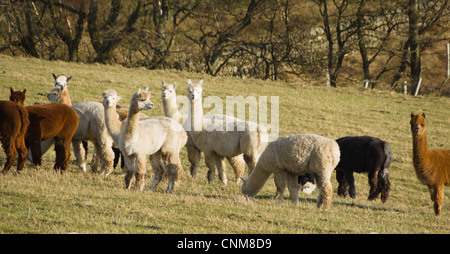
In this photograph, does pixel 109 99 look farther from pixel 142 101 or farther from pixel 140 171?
pixel 140 171

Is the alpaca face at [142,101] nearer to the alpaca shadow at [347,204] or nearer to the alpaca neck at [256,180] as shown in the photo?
the alpaca neck at [256,180]

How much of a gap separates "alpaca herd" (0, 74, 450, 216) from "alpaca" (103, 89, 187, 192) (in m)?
0.02

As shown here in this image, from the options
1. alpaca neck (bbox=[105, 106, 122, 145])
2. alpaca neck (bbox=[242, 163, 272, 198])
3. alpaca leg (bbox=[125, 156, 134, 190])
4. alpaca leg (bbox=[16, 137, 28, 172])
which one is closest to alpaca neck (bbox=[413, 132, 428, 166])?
alpaca neck (bbox=[242, 163, 272, 198])

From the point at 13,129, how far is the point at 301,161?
15.0ft

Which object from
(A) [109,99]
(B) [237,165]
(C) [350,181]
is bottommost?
(C) [350,181]

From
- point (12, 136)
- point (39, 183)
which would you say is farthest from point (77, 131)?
point (39, 183)

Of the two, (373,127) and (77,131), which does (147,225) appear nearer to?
(77,131)

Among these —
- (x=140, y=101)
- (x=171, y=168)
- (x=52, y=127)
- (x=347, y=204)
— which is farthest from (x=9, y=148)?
(x=347, y=204)

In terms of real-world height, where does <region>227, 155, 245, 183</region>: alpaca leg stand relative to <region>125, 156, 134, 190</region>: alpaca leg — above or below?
below

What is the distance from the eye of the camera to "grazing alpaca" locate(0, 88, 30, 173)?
903cm

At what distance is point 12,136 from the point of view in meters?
9.11

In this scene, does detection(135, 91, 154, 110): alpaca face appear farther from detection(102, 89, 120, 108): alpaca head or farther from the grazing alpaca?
the grazing alpaca

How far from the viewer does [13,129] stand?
29.8ft

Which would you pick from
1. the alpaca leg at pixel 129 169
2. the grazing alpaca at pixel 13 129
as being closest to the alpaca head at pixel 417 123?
the alpaca leg at pixel 129 169
